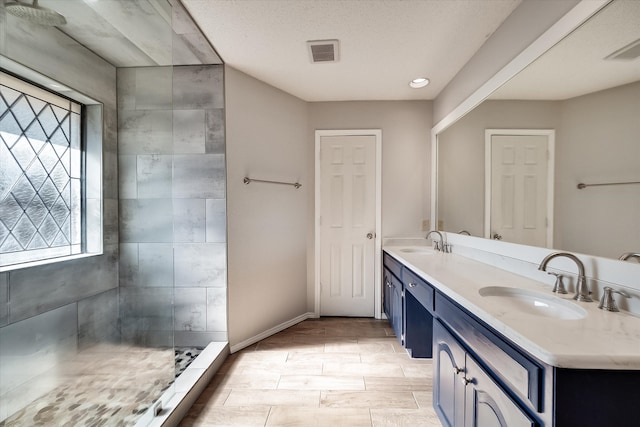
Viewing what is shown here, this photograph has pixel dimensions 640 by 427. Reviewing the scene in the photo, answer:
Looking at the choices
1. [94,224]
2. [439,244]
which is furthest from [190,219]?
[439,244]

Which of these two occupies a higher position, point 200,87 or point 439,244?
point 200,87

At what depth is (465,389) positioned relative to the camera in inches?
44.5

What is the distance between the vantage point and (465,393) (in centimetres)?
113

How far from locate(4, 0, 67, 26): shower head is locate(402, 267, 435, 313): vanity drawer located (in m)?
2.57

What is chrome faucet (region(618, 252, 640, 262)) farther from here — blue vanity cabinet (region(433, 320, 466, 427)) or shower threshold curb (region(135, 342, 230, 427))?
shower threshold curb (region(135, 342, 230, 427))

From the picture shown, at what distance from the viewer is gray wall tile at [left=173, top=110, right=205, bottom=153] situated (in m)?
2.19

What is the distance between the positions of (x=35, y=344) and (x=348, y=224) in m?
2.52

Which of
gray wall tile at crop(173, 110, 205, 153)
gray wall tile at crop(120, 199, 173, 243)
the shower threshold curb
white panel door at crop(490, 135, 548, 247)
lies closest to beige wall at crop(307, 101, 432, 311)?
white panel door at crop(490, 135, 548, 247)

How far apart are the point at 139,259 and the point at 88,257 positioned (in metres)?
0.31

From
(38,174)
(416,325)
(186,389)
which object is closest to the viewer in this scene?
(38,174)

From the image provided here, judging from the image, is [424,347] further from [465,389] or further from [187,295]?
[187,295]

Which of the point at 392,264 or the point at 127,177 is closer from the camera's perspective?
the point at 127,177

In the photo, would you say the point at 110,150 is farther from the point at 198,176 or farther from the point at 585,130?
the point at 585,130

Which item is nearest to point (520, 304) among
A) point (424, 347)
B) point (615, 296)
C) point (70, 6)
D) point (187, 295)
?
point (615, 296)
